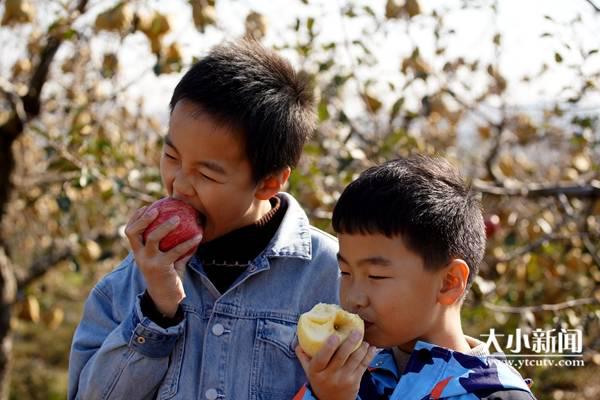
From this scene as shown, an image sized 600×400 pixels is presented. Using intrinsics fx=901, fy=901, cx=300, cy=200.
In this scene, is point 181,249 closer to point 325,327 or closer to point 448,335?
point 325,327

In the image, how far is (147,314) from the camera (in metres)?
1.53

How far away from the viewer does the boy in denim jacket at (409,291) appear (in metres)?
1.38

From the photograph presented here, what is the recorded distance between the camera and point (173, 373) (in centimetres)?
157

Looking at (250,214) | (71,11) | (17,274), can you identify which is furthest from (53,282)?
(250,214)

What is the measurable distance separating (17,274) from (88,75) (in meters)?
0.96

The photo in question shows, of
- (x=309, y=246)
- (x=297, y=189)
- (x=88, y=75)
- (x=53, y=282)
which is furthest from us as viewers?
(x=53, y=282)

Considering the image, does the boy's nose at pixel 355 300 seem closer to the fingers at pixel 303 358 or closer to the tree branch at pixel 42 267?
the fingers at pixel 303 358

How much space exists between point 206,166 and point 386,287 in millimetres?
374

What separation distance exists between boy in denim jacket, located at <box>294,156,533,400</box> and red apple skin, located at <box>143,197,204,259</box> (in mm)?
241

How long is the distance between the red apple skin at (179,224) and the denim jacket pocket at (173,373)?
0.56 ft

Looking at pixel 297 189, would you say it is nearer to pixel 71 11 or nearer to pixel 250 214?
pixel 71 11

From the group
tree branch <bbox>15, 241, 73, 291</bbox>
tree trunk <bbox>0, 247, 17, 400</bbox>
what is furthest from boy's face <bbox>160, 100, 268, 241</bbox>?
tree branch <bbox>15, 241, 73, 291</bbox>

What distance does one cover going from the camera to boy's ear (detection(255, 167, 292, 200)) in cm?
164

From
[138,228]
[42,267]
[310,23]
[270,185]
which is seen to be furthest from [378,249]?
[42,267]
